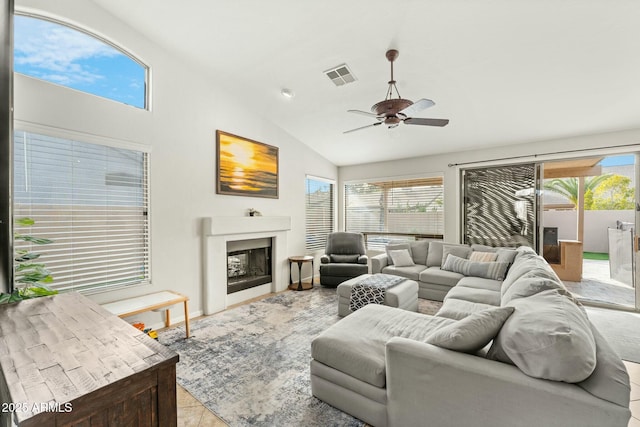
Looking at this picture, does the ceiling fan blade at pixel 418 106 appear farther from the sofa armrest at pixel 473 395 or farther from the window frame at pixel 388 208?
the window frame at pixel 388 208

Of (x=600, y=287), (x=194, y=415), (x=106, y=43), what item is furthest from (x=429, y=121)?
(x=600, y=287)

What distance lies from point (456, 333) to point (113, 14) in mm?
4322

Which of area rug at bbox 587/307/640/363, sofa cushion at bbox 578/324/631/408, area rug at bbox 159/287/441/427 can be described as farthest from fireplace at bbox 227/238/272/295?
area rug at bbox 587/307/640/363

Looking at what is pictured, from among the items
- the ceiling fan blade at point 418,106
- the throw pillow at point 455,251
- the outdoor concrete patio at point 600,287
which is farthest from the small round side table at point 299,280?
the outdoor concrete patio at point 600,287

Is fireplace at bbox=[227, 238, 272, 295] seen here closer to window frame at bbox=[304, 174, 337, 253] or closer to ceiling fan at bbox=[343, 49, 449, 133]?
window frame at bbox=[304, 174, 337, 253]

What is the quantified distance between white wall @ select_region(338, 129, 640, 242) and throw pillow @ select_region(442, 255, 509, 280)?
3.33 ft

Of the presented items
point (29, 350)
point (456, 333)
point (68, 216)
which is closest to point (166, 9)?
point (68, 216)

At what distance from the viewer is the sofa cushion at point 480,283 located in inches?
135

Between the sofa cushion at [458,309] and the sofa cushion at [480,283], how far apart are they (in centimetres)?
79

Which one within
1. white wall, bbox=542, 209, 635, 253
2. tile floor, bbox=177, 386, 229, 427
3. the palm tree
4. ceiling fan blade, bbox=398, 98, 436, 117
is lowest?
tile floor, bbox=177, 386, 229, 427

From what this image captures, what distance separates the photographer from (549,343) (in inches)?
46.4

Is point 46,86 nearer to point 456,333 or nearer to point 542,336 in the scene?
point 456,333

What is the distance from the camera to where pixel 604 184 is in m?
4.40

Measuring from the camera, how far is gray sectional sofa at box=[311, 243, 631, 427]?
1.13m
